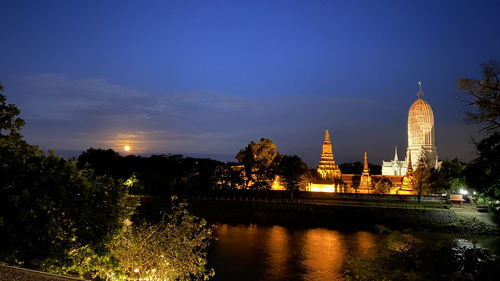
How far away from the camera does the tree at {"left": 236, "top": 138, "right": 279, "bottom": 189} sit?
55.4 metres

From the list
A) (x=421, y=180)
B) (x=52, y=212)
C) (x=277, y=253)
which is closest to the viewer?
(x=52, y=212)

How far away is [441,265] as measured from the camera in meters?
11.3

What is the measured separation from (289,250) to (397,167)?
67.2m

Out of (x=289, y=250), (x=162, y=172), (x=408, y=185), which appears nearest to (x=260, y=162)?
(x=162, y=172)

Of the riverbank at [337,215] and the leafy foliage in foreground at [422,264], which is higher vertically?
the leafy foliage in foreground at [422,264]

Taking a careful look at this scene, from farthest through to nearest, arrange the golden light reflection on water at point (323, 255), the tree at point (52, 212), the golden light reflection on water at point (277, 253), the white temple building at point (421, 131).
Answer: the white temple building at point (421, 131)
the golden light reflection on water at point (277, 253)
the golden light reflection on water at point (323, 255)
the tree at point (52, 212)

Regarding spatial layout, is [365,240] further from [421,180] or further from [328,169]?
[328,169]

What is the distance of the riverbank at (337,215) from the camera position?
37406mm

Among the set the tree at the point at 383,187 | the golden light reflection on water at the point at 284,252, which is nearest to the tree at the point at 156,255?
the golden light reflection on water at the point at 284,252

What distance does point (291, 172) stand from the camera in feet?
179

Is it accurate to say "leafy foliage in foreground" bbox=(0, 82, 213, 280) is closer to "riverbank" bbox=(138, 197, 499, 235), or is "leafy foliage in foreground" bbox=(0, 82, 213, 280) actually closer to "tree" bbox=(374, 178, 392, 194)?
"riverbank" bbox=(138, 197, 499, 235)

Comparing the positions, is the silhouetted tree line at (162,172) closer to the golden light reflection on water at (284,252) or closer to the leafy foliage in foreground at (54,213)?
the golden light reflection on water at (284,252)

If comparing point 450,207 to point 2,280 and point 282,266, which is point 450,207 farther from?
point 2,280

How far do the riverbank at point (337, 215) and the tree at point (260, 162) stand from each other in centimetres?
561
